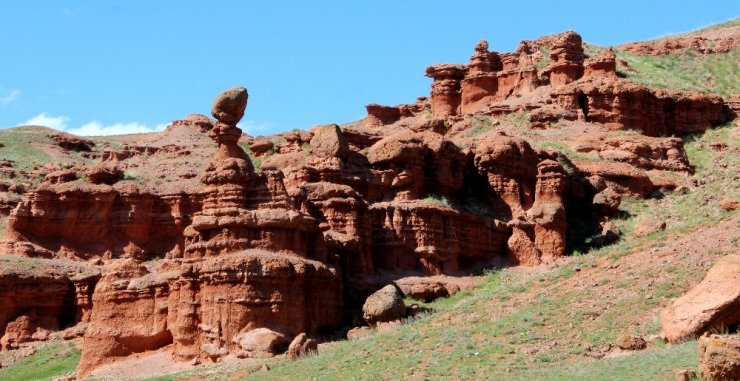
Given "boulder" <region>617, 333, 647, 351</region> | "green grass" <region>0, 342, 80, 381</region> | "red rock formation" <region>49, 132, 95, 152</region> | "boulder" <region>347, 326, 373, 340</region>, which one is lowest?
"green grass" <region>0, 342, 80, 381</region>

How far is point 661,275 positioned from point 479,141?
18.9m

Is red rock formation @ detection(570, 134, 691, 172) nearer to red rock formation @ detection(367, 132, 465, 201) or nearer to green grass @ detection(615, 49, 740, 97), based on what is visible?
green grass @ detection(615, 49, 740, 97)

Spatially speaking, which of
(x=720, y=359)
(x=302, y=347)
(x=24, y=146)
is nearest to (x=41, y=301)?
(x=302, y=347)

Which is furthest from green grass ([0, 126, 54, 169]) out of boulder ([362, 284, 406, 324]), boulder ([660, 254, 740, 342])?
boulder ([660, 254, 740, 342])

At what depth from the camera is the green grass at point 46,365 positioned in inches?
1487

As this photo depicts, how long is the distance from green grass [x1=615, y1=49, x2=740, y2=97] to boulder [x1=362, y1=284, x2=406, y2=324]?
2921cm

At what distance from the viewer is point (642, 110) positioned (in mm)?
54406

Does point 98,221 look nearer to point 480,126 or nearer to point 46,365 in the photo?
point 46,365

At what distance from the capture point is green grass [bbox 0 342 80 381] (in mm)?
37781

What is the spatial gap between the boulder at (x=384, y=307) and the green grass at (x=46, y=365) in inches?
435

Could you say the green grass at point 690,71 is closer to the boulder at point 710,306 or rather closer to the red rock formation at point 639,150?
the red rock formation at point 639,150

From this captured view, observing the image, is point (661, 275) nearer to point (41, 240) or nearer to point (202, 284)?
point (202, 284)

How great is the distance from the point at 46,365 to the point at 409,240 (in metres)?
14.0

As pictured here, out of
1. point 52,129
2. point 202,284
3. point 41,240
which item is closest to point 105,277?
point 202,284
